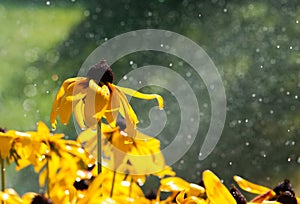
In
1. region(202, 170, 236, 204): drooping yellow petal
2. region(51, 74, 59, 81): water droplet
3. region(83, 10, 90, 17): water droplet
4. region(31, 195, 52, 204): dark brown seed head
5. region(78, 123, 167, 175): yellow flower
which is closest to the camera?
region(202, 170, 236, 204): drooping yellow petal

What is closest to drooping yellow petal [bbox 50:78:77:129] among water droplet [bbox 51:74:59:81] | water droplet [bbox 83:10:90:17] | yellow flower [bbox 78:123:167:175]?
yellow flower [bbox 78:123:167:175]

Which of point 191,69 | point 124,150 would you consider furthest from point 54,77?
point 124,150

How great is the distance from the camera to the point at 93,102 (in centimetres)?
108

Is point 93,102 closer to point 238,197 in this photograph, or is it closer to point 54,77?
point 238,197

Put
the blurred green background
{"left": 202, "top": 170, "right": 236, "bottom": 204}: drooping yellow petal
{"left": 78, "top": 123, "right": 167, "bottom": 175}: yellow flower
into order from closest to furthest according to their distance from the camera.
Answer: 1. {"left": 202, "top": 170, "right": 236, "bottom": 204}: drooping yellow petal
2. {"left": 78, "top": 123, "right": 167, "bottom": 175}: yellow flower
3. the blurred green background

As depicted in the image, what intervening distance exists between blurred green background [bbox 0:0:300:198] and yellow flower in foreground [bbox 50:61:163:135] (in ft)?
9.61

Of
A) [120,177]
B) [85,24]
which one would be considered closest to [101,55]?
[85,24]

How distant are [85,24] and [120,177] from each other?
4564 millimetres

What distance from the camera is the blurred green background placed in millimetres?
4441

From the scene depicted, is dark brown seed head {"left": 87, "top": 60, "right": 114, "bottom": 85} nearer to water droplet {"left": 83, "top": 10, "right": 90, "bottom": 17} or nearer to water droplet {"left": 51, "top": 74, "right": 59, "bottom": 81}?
water droplet {"left": 51, "top": 74, "right": 59, "bottom": 81}

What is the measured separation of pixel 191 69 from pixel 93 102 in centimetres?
431

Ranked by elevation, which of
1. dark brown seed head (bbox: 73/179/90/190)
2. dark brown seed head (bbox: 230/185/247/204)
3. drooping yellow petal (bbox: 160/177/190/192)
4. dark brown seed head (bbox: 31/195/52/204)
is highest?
dark brown seed head (bbox: 230/185/247/204)

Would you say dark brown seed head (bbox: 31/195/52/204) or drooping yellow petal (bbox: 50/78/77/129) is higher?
drooping yellow petal (bbox: 50/78/77/129)

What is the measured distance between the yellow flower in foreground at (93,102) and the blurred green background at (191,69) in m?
2.93
